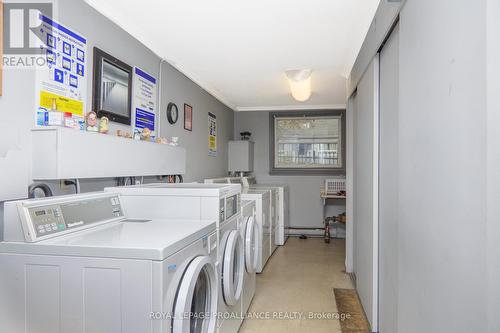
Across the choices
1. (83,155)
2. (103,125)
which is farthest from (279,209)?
(83,155)

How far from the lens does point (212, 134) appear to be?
4.55 m

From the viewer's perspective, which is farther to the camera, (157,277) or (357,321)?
(357,321)

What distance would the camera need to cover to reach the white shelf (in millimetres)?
1577

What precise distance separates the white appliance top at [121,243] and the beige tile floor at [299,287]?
4.34 feet

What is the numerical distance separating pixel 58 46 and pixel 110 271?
1.34m

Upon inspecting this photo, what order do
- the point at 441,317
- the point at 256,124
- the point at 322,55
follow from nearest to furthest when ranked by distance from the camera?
1. the point at 441,317
2. the point at 322,55
3. the point at 256,124

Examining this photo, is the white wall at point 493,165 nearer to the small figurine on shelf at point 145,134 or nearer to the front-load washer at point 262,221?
the small figurine on shelf at point 145,134

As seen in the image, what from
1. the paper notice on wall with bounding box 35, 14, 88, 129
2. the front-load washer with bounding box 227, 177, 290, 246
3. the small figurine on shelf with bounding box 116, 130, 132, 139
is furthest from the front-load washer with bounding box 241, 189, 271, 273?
the paper notice on wall with bounding box 35, 14, 88, 129

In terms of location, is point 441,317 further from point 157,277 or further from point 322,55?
point 322,55

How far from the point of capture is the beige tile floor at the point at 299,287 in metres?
2.47

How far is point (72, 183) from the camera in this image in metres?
1.91

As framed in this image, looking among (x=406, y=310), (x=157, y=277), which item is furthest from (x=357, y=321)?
(x=157, y=277)

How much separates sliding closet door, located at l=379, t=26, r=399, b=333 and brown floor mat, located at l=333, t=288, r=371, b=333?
0.29m

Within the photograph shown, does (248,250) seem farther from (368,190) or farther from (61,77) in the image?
(61,77)
